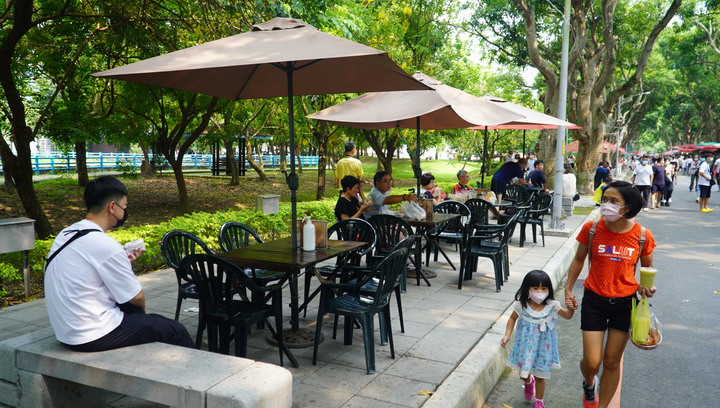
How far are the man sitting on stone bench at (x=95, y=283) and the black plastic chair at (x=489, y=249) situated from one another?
14.9ft

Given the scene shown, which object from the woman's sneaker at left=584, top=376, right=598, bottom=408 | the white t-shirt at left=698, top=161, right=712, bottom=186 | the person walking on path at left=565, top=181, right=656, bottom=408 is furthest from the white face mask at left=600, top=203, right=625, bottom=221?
the white t-shirt at left=698, top=161, right=712, bottom=186

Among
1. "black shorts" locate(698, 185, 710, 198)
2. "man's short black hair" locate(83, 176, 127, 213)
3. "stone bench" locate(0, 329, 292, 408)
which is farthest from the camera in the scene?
"black shorts" locate(698, 185, 710, 198)

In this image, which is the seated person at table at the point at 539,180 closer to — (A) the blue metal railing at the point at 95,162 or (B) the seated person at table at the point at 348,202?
(B) the seated person at table at the point at 348,202

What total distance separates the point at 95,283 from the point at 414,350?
8.89 feet

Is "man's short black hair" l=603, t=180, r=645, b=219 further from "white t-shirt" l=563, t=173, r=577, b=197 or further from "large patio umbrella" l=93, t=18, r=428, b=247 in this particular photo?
"white t-shirt" l=563, t=173, r=577, b=197

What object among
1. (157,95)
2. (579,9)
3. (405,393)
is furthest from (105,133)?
(579,9)

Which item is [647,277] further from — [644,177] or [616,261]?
[644,177]

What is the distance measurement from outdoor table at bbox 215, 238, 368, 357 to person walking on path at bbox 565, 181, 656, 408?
2047 millimetres

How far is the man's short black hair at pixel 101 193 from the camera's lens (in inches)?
120

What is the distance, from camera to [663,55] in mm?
36062

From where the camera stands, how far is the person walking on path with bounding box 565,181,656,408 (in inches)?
132

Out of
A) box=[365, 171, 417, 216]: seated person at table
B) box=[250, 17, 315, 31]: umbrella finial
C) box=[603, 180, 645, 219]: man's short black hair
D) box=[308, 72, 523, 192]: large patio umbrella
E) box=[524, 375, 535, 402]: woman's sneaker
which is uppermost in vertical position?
box=[250, 17, 315, 31]: umbrella finial

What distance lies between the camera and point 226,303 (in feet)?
12.8

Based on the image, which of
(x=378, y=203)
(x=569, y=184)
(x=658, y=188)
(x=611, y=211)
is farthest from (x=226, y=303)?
(x=658, y=188)
